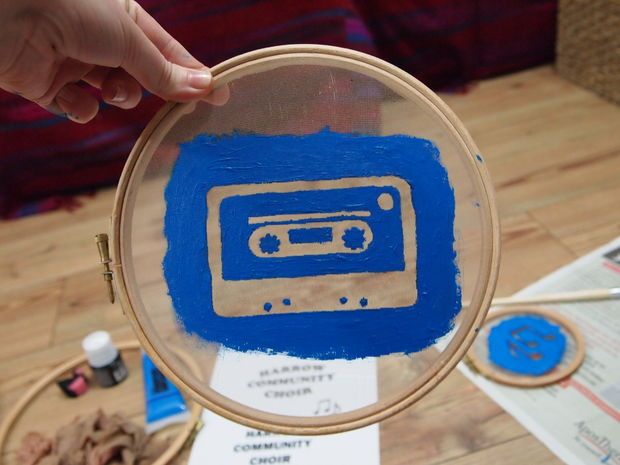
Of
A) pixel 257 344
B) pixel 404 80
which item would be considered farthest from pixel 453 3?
pixel 257 344

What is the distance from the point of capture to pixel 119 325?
95 centimetres

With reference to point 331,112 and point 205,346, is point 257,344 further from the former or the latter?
point 331,112

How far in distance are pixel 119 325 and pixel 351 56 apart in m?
0.62

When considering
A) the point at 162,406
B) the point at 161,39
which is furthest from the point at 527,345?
the point at 161,39

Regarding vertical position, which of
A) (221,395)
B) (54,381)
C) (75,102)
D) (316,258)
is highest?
(75,102)

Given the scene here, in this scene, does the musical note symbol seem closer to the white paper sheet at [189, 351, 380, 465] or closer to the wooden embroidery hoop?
the white paper sheet at [189, 351, 380, 465]

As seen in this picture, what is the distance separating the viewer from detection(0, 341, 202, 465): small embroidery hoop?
72 centimetres

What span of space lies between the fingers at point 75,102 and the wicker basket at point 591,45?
3.53 ft

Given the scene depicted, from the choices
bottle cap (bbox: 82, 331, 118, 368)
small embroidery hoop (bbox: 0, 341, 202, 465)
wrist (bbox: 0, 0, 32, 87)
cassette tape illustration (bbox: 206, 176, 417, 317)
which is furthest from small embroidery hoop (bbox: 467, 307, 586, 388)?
wrist (bbox: 0, 0, 32, 87)

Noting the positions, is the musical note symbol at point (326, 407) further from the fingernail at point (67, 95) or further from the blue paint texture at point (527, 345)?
the fingernail at point (67, 95)

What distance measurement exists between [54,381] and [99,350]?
0.11m

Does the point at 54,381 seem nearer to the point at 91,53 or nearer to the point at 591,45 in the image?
the point at 91,53

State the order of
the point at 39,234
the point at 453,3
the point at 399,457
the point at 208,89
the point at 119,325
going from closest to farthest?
the point at 208,89 → the point at 399,457 → the point at 119,325 → the point at 39,234 → the point at 453,3

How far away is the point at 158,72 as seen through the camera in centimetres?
51
